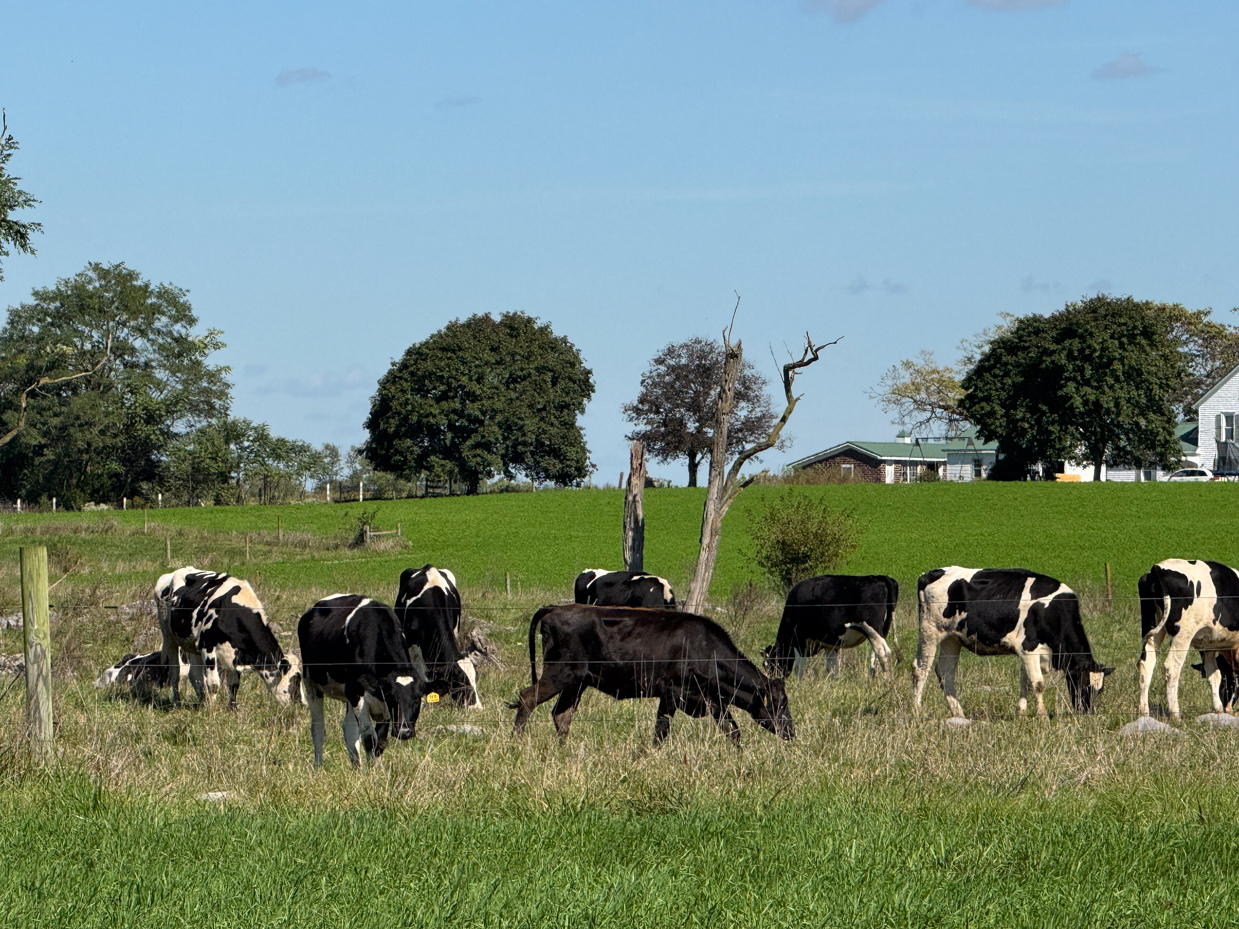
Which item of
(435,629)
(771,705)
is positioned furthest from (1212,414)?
(771,705)

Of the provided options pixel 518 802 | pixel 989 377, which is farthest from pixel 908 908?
pixel 989 377

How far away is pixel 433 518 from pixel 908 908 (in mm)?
55545

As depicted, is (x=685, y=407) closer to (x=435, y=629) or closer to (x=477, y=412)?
(x=477, y=412)

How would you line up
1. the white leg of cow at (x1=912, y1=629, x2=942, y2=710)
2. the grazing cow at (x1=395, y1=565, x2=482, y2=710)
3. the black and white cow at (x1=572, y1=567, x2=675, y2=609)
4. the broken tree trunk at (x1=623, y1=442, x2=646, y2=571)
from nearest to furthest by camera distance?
the white leg of cow at (x1=912, y1=629, x2=942, y2=710) → the grazing cow at (x1=395, y1=565, x2=482, y2=710) → the black and white cow at (x1=572, y1=567, x2=675, y2=609) → the broken tree trunk at (x1=623, y1=442, x2=646, y2=571)

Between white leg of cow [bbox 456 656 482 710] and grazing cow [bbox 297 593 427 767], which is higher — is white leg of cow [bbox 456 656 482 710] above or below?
below

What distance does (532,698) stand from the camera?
12.0 m

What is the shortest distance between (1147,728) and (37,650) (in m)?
9.05

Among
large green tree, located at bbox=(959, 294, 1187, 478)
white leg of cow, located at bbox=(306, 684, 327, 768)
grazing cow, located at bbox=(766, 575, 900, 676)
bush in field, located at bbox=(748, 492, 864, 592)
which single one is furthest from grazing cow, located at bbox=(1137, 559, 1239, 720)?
large green tree, located at bbox=(959, 294, 1187, 478)

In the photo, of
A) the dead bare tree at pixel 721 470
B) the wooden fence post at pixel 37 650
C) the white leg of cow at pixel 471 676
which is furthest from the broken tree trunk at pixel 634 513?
the wooden fence post at pixel 37 650

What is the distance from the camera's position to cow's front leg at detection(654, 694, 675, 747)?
1134 cm

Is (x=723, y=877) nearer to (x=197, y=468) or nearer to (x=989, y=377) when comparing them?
(x=989, y=377)

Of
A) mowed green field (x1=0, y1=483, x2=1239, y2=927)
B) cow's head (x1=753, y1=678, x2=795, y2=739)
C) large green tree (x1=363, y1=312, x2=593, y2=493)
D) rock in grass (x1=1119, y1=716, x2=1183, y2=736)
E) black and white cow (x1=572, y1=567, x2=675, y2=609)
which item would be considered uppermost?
large green tree (x1=363, y1=312, x2=593, y2=493)

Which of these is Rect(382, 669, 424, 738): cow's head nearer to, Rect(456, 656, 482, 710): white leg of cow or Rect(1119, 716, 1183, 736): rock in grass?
Rect(456, 656, 482, 710): white leg of cow

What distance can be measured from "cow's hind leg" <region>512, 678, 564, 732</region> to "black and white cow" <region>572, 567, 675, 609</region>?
7.31 meters
